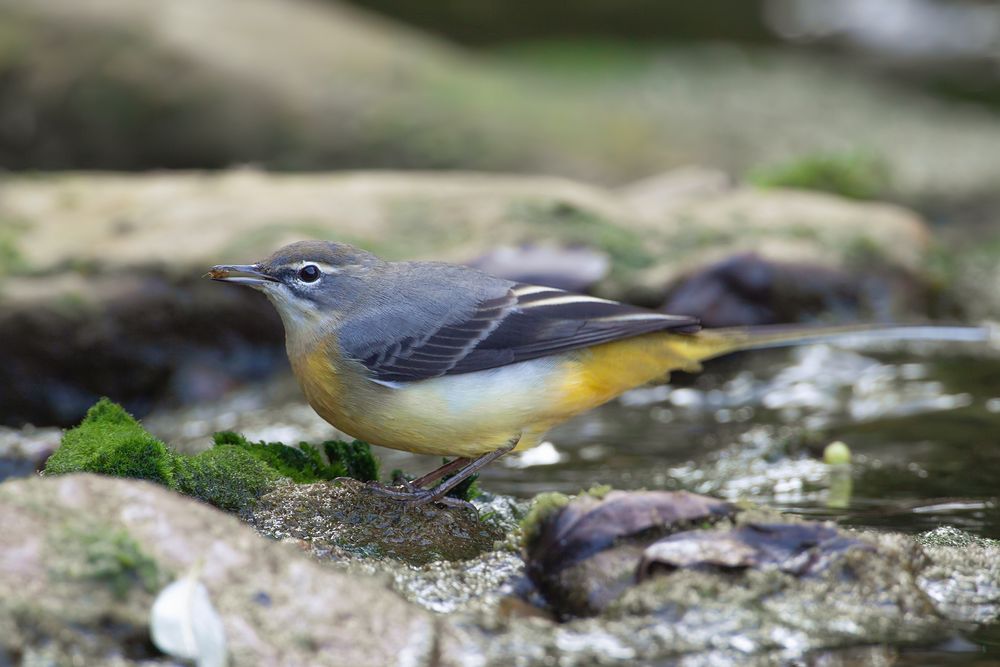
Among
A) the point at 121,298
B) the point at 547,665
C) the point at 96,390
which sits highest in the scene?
the point at 547,665

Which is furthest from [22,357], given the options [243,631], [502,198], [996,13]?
[996,13]

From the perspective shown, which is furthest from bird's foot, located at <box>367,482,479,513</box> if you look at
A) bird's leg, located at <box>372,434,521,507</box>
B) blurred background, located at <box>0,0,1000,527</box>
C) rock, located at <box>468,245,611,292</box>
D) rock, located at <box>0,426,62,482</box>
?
rock, located at <box>468,245,611,292</box>

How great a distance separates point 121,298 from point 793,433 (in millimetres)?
4893

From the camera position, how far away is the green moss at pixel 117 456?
4805 millimetres

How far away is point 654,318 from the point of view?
5984 millimetres

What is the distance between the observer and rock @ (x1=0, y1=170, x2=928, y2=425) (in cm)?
861

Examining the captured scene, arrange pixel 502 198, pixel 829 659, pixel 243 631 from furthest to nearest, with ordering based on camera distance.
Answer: pixel 502 198
pixel 829 659
pixel 243 631

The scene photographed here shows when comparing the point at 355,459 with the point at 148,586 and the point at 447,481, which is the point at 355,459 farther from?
the point at 148,586

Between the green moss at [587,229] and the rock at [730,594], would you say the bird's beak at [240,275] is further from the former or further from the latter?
the green moss at [587,229]

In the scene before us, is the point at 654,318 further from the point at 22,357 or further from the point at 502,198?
the point at 22,357

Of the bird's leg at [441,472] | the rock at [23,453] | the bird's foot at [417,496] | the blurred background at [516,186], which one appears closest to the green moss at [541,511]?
the bird's foot at [417,496]

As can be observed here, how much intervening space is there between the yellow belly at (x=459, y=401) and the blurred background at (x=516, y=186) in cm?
104

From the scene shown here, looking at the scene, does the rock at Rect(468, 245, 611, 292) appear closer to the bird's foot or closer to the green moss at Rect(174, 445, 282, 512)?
the bird's foot

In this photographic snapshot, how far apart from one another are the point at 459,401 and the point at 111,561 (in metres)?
2.13
